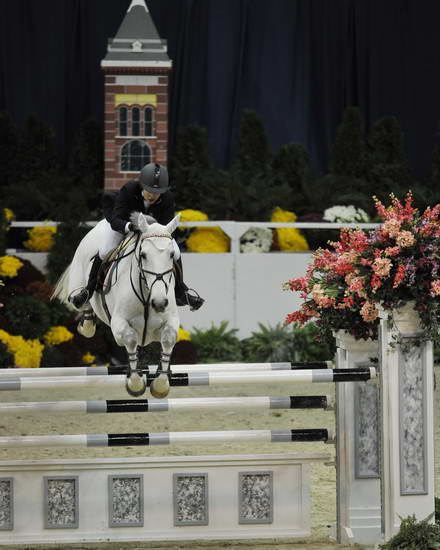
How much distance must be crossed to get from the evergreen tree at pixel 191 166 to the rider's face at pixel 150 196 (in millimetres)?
8224

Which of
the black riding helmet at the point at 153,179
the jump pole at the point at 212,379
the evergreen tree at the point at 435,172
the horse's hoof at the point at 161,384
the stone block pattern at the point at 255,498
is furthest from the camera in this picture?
the evergreen tree at the point at 435,172

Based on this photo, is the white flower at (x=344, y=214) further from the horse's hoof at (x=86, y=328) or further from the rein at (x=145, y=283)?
the rein at (x=145, y=283)

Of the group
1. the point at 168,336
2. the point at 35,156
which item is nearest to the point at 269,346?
the point at 35,156

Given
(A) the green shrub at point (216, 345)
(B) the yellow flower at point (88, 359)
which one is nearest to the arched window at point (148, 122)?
(A) the green shrub at point (216, 345)

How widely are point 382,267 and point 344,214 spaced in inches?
296

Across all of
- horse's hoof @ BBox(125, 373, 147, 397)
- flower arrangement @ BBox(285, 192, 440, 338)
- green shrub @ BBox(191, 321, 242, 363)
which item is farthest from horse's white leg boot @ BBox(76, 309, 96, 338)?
green shrub @ BBox(191, 321, 242, 363)

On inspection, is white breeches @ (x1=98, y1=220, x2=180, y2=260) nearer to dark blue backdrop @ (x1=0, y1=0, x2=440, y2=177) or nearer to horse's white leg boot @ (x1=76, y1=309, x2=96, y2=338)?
horse's white leg boot @ (x1=76, y1=309, x2=96, y2=338)

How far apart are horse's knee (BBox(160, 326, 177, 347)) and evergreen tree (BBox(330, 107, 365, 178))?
10.1m

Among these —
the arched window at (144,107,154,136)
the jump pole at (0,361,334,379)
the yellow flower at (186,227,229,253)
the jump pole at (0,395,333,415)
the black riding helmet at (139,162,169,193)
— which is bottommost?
the jump pole at (0,395,333,415)

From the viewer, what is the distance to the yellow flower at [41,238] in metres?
12.3

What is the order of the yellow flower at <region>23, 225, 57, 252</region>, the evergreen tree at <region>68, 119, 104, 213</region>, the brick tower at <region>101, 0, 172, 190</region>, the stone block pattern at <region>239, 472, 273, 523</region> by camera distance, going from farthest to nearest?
the evergreen tree at <region>68, 119, 104, 213</region> < the brick tower at <region>101, 0, 172, 190</region> < the yellow flower at <region>23, 225, 57, 252</region> < the stone block pattern at <region>239, 472, 273, 523</region>

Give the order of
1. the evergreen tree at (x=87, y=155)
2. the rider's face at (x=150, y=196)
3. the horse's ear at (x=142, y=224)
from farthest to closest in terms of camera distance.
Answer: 1. the evergreen tree at (x=87, y=155)
2. the rider's face at (x=150, y=196)
3. the horse's ear at (x=142, y=224)

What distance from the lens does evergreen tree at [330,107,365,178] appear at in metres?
14.4

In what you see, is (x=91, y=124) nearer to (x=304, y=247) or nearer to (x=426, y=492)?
(x=304, y=247)
